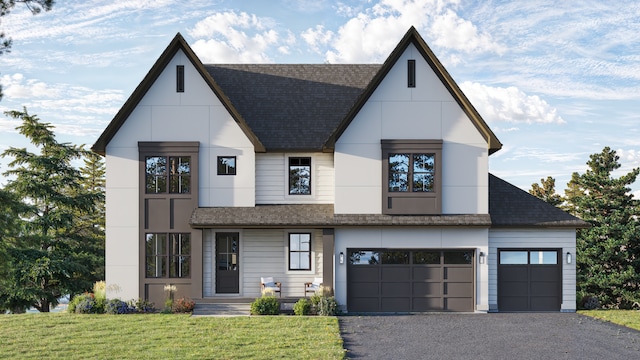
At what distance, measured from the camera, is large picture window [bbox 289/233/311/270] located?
2233cm

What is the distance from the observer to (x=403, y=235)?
21.6 m

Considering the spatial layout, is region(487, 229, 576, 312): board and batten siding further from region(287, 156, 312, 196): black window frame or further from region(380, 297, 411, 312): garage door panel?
region(287, 156, 312, 196): black window frame

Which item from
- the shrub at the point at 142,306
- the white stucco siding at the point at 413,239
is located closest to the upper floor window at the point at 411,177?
the white stucco siding at the point at 413,239

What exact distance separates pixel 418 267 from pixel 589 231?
34.0 feet

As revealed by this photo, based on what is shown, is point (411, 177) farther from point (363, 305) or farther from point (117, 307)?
point (117, 307)

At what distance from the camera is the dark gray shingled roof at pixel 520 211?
2197cm

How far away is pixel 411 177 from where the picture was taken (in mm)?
21375

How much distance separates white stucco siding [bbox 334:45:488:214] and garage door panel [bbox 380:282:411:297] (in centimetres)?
277

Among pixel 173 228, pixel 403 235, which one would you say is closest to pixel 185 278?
pixel 173 228

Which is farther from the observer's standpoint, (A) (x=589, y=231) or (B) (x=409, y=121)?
(A) (x=589, y=231)

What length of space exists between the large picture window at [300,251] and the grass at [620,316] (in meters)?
10.2

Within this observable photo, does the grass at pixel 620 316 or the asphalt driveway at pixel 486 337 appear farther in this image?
the grass at pixel 620 316

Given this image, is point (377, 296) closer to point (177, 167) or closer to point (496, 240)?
point (496, 240)

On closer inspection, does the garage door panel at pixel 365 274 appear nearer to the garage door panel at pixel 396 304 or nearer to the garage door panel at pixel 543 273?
the garage door panel at pixel 396 304
